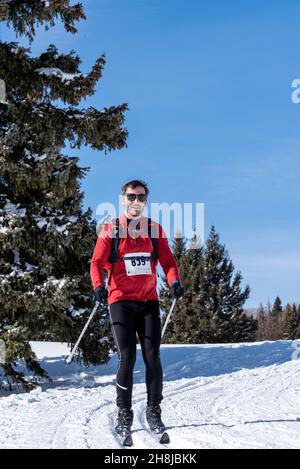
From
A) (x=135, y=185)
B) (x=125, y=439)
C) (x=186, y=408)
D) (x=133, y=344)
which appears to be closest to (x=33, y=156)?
(x=135, y=185)

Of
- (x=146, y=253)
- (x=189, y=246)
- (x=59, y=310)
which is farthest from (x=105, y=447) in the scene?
(x=189, y=246)

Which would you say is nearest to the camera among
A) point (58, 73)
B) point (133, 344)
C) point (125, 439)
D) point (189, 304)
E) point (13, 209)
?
point (125, 439)

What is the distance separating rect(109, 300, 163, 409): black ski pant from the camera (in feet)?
17.2

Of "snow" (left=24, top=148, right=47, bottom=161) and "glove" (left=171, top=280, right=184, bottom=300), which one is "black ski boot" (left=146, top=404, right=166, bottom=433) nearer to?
Result: "glove" (left=171, top=280, right=184, bottom=300)

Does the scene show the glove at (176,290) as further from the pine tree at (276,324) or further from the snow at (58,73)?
the pine tree at (276,324)

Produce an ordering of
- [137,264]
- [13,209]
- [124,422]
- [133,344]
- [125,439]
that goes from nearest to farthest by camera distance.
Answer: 1. [125,439]
2. [124,422]
3. [133,344]
4. [137,264]
5. [13,209]

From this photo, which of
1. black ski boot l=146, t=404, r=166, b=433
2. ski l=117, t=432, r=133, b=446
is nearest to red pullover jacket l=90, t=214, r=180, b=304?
black ski boot l=146, t=404, r=166, b=433

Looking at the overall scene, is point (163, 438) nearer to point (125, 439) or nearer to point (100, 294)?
point (125, 439)

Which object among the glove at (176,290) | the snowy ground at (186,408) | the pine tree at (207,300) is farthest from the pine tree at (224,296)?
the glove at (176,290)

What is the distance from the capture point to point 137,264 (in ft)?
18.0

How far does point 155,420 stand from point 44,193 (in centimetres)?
733

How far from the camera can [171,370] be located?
1302cm

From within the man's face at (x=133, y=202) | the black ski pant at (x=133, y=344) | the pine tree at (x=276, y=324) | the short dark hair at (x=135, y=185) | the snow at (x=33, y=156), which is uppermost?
the snow at (x=33, y=156)

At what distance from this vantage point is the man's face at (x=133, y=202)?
5602 millimetres
